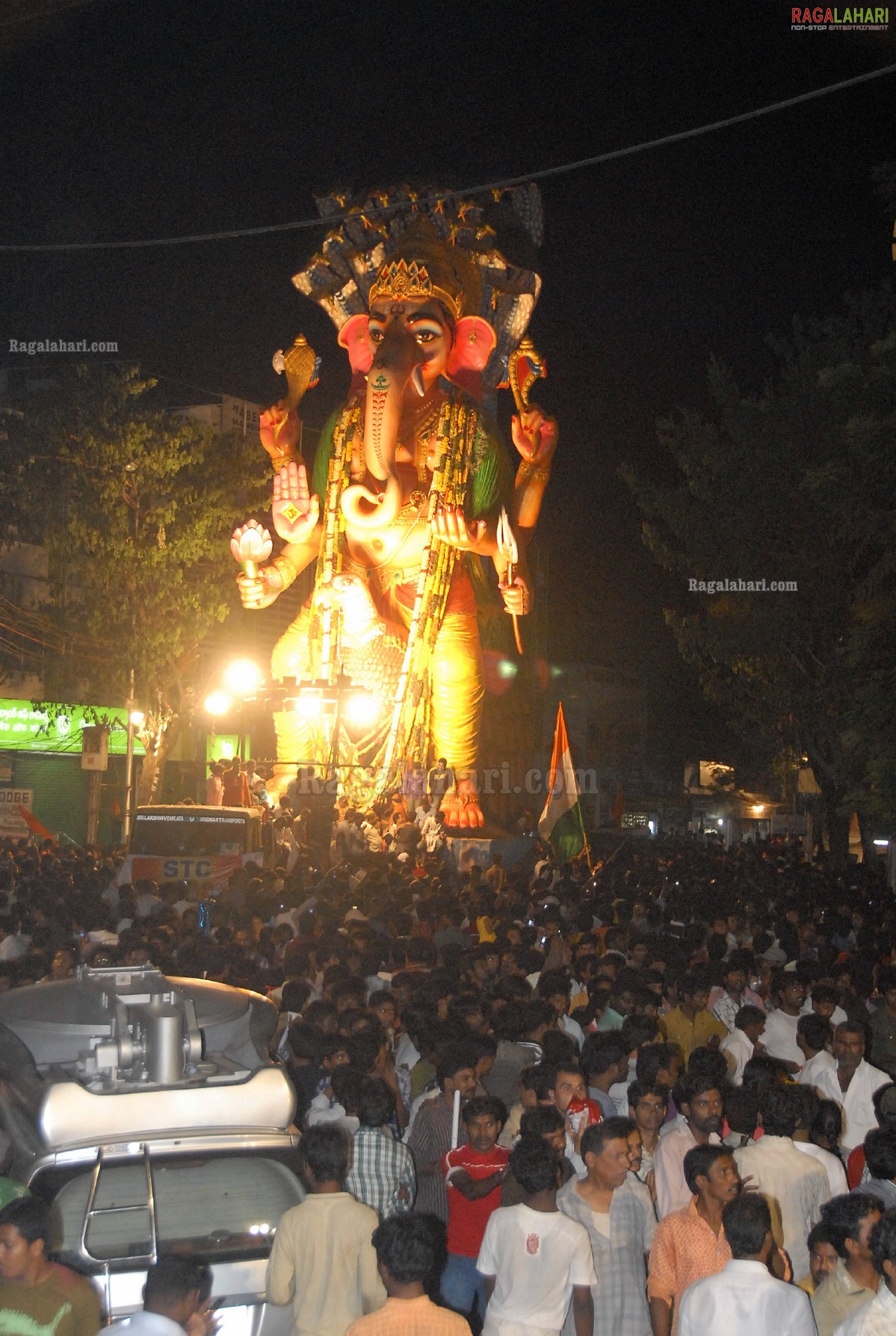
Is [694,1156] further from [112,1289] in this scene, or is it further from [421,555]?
[421,555]

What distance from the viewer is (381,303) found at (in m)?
24.0

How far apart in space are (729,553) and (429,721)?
578 cm

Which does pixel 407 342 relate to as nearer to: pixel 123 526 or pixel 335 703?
pixel 123 526

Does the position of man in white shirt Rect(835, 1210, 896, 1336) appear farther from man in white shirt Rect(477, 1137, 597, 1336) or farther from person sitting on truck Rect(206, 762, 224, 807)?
person sitting on truck Rect(206, 762, 224, 807)

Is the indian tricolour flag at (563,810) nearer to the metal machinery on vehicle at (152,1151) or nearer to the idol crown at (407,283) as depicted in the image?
the idol crown at (407,283)

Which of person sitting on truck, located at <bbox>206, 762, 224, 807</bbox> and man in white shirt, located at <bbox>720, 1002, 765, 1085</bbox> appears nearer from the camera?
man in white shirt, located at <bbox>720, 1002, 765, 1085</bbox>

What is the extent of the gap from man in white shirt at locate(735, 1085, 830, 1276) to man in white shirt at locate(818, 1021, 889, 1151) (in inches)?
56.5

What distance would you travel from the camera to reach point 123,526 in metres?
24.1

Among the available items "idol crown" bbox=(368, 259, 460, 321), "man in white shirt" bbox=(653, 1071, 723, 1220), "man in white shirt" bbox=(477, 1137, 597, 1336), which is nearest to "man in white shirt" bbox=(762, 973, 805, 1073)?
"man in white shirt" bbox=(653, 1071, 723, 1220)

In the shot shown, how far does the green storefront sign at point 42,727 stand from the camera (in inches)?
1016

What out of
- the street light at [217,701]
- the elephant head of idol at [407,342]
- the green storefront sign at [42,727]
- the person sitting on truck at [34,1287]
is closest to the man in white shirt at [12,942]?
the person sitting on truck at [34,1287]

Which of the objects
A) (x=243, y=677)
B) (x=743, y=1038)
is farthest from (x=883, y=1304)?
(x=243, y=677)

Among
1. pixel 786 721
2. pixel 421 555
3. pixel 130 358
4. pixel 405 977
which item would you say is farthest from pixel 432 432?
pixel 405 977

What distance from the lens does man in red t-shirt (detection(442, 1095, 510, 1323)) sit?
5.05 m
